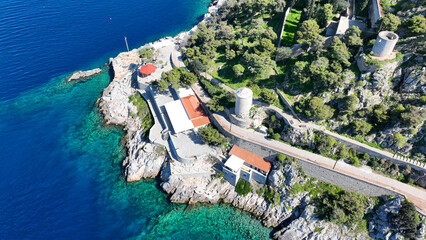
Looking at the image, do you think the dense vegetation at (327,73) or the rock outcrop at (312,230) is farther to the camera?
the dense vegetation at (327,73)

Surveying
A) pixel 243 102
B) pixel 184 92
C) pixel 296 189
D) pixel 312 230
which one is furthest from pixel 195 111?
pixel 312 230

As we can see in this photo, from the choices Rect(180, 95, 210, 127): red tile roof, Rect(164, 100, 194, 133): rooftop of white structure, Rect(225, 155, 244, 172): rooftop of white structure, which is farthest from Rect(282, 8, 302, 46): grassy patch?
Rect(225, 155, 244, 172): rooftop of white structure

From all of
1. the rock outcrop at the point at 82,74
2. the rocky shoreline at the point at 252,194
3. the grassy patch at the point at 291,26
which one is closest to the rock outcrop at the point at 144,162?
the rocky shoreline at the point at 252,194

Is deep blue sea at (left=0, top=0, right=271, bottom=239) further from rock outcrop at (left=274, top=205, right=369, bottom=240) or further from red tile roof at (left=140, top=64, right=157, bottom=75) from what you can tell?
red tile roof at (left=140, top=64, right=157, bottom=75)

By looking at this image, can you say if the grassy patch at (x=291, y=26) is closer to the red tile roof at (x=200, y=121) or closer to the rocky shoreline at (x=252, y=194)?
the red tile roof at (x=200, y=121)

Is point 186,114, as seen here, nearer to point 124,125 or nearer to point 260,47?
point 124,125

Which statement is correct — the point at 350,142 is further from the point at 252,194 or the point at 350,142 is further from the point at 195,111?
the point at 195,111
